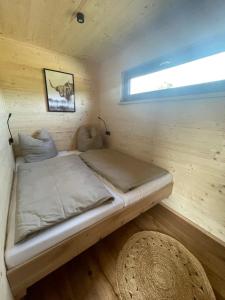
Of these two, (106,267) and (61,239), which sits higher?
(61,239)

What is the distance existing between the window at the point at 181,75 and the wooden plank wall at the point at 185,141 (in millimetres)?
93

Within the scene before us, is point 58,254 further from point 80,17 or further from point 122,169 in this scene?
point 80,17

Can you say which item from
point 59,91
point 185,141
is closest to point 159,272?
point 185,141

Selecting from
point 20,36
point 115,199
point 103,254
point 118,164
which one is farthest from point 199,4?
point 103,254

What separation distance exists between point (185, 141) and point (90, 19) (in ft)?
5.47

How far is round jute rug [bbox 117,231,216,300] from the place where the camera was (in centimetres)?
90

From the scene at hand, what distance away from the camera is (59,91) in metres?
2.19

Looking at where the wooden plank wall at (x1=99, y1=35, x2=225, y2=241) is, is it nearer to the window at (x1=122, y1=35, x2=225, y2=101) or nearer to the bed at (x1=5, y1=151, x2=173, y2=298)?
the window at (x1=122, y1=35, x2=225, y2=101)

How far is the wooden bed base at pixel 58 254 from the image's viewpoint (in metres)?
0.73

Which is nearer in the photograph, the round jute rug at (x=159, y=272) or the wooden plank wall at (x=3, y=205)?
the wooden plank wall at (x=3, y=205)

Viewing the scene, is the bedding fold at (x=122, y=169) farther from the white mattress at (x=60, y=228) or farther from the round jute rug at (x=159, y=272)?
the round jute rug at (x=159, y=272)

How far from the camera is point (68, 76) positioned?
2.23 m

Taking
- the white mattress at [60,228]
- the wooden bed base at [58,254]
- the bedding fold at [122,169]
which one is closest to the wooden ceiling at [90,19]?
the bedding fold at [122,169]

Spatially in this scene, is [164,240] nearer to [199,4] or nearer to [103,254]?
[103,254]
